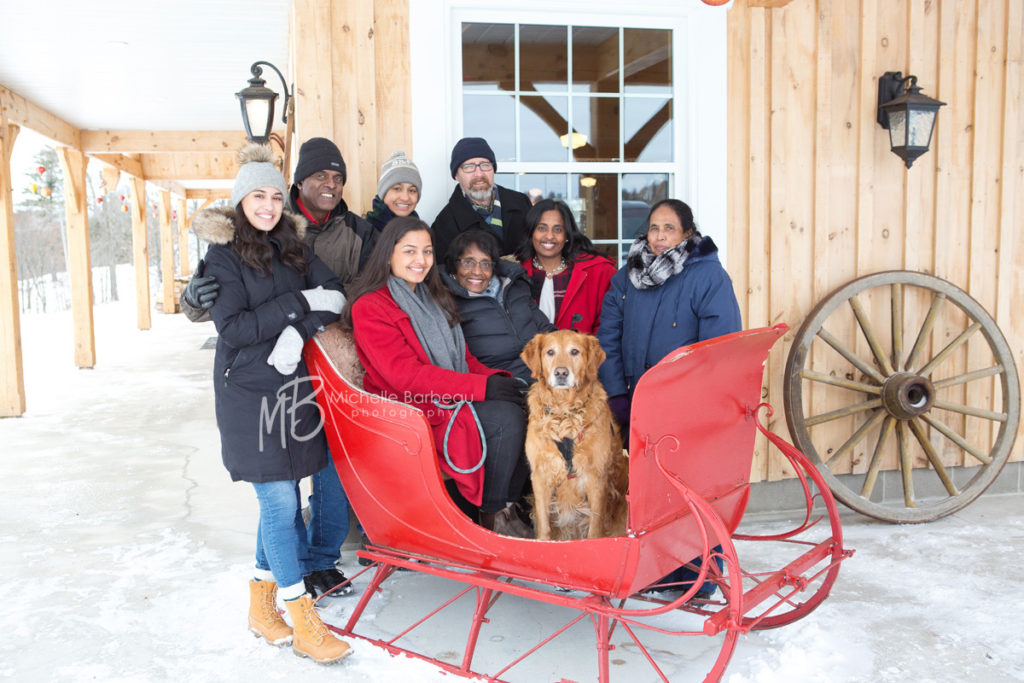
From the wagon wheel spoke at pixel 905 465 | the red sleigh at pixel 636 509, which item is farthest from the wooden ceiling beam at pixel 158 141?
the wagon wheel spoke at pixel 905 465

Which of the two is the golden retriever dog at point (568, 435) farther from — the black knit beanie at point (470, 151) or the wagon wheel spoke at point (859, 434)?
the wagon wheel spoke at point (859, 434)

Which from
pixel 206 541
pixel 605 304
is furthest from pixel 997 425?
pixel 206 541

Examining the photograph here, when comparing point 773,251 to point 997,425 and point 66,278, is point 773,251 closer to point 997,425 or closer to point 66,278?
point 997,425

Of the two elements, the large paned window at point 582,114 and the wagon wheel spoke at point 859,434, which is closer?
the large paned window at point 582,114

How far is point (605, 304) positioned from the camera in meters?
3.28

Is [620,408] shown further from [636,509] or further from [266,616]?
[266,616]

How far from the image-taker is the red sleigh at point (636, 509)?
6.88ft

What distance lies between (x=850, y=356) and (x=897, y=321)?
0.36 metres

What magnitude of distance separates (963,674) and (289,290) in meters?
2.78

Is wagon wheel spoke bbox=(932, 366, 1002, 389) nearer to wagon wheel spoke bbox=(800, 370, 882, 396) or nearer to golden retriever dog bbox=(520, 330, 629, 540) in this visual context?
wagon wheel spoke bbox=(800, 370, 882, 396)

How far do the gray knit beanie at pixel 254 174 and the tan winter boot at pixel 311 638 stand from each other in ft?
4.99

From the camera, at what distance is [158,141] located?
1054 cm

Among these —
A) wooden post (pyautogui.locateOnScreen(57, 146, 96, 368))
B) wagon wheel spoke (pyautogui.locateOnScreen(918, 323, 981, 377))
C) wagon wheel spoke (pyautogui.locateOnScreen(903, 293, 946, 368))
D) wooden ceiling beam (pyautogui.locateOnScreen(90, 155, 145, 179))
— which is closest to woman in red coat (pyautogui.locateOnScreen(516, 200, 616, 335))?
wagon wheel spoke (pyautogui.locateOnScreen(903, 293, 946, 368))

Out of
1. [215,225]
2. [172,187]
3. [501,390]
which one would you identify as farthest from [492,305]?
[172,187]
